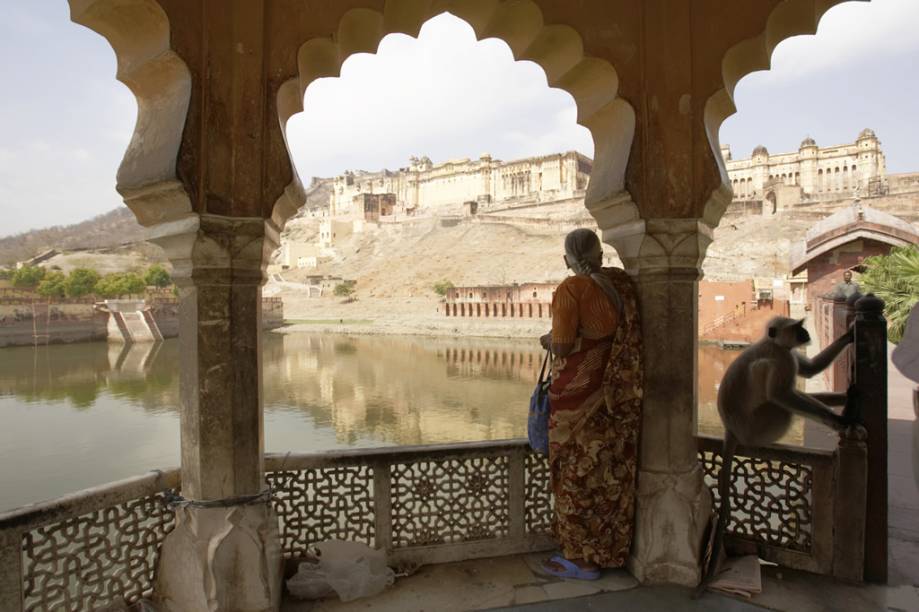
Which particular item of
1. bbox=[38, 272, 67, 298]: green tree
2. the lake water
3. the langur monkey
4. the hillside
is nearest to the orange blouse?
the langur monkey

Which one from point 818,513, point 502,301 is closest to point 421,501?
point 818,513

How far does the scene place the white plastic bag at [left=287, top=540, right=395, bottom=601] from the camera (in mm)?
2473

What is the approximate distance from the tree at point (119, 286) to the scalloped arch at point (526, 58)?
4846cm

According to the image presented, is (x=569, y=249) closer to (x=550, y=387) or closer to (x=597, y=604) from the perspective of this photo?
(x=550, y=387)

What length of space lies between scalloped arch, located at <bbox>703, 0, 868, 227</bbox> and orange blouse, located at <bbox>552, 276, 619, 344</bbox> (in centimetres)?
69

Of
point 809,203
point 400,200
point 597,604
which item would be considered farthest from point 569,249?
point 400,200

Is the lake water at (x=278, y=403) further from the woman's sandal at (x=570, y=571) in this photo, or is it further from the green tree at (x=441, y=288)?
the green tree at (x=441, y=288)

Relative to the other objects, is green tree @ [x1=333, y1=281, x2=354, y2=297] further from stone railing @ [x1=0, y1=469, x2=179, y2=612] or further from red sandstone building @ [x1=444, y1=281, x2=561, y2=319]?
stone railing @ [x1=0, y1=469, x2=179, y2=612]

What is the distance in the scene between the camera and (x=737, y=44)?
275 cm

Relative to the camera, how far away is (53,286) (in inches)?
1673

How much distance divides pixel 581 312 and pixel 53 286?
50.5 m

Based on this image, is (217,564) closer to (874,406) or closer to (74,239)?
(874,406)

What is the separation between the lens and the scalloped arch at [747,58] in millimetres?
2754

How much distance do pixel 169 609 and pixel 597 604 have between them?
5.78 ft
